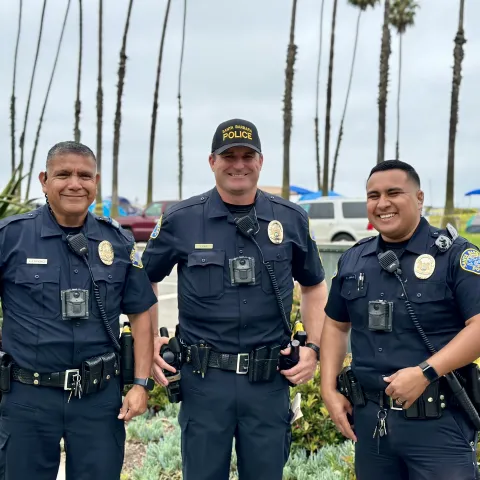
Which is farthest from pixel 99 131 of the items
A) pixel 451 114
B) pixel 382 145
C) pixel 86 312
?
pixel 86 312

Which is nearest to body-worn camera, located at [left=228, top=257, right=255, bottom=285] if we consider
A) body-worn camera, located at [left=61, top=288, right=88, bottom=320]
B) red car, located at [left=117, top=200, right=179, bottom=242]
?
body-worn camera, located at [left=61, top=288, right=88, bottom=320]

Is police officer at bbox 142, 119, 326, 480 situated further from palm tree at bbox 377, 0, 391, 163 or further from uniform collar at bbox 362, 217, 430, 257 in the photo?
palm tree at bbox 377, 0, 391, 163

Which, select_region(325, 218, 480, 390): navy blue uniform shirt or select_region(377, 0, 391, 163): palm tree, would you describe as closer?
select_region(325, 218, 480, 390): navy blue uniform shirt

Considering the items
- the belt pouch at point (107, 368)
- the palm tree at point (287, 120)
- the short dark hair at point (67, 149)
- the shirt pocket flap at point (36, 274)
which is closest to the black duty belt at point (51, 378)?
the belt pouch at point (107, 368)

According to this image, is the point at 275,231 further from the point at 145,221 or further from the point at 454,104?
the point at 454,104

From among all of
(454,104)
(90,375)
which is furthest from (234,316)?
(454,104)

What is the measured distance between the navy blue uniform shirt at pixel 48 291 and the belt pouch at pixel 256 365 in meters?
0.70

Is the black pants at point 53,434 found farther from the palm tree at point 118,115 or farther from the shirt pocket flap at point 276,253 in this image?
the palm tree at point 118,115

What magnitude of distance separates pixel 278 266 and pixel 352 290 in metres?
0.51

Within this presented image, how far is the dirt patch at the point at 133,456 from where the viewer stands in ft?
14.8

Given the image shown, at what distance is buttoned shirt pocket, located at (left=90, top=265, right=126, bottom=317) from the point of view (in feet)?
9.82

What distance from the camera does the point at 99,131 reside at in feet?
103

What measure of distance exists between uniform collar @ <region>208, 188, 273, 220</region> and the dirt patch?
2.18 m

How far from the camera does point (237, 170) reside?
3242mm
